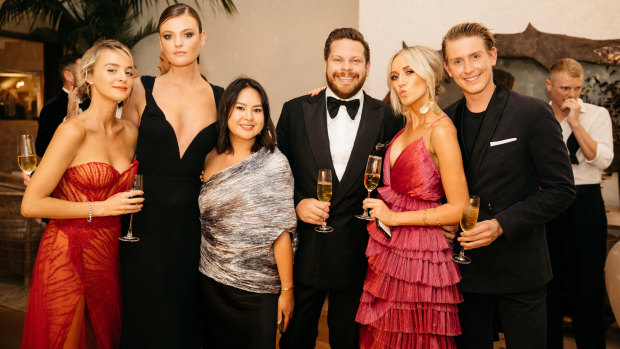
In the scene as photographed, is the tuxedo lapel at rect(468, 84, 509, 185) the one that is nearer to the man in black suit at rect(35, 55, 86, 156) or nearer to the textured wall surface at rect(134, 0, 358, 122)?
the man in black suit at rect(35, 55, 86, 156)

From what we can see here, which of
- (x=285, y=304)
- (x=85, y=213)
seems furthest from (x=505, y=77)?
(x=85, y=213)

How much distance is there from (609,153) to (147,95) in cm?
305

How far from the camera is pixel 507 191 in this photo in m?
1.99

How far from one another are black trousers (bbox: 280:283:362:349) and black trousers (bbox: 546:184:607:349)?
5.26ft

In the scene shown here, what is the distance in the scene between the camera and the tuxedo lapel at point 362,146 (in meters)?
2.28

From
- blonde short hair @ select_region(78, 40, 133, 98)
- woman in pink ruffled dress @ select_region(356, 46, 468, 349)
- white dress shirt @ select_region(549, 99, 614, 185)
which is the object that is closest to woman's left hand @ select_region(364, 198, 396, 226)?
woman in pink ruffled dress @ select_region(356, 46, 468, 349)

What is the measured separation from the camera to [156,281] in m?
2.17

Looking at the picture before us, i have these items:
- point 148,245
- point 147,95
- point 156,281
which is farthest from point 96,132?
point 156,281

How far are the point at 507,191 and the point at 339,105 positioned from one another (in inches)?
36.2

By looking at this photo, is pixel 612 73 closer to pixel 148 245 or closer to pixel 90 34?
pixel 148 245

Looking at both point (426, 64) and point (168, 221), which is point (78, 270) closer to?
point (168, 221)

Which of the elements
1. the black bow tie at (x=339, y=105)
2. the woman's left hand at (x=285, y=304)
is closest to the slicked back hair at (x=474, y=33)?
the black bow tie at (x=339, y=105)

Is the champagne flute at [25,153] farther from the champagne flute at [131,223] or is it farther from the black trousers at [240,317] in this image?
the black trousers at [240,317]

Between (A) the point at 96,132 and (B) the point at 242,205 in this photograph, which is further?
(A) the point at 96,132
